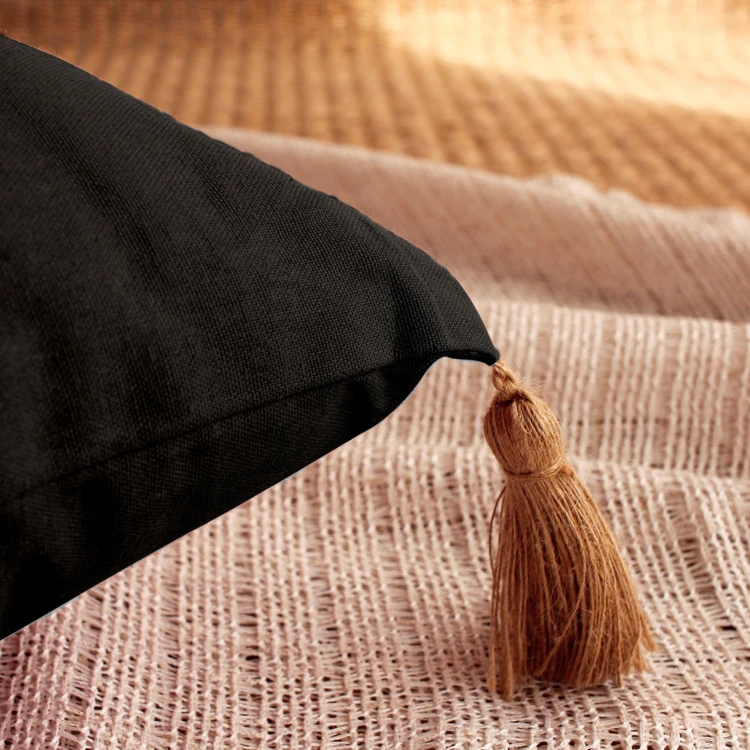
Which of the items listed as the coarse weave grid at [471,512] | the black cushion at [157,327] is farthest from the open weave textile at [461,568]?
the black cushion at [157,327]

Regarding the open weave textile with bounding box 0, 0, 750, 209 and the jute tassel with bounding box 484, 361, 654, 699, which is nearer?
Result: the jute tassel with bounding box 484, 361, 654, 699

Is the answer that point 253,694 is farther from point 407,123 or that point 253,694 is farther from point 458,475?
point 407,123

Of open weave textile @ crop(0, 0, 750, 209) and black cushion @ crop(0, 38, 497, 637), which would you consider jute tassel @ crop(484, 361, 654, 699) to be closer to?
black cushion @ crop(0, 38, 497, 637)

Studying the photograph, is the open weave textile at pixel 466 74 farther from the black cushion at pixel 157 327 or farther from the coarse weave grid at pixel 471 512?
the black cushion at pixel 157 327

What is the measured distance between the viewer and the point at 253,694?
517 mm

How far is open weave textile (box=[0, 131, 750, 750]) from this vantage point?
0.49 m

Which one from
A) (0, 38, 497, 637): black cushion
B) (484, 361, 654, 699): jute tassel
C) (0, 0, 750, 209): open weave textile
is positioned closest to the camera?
(0, 38, 497, 637): black cushion

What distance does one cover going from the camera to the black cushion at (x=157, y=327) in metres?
0.34

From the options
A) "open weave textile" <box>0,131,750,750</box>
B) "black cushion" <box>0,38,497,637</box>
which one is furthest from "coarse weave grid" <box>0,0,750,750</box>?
"black cushion" <box>0,38,497,637</box>

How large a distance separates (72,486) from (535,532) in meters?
0.25

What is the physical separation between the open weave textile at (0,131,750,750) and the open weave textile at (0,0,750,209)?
304 millimetres

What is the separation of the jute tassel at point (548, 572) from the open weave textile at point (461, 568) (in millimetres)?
25

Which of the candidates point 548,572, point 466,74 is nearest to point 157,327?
point 548,572

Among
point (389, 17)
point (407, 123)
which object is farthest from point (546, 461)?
point (389, 17)
